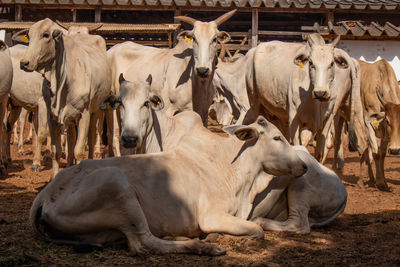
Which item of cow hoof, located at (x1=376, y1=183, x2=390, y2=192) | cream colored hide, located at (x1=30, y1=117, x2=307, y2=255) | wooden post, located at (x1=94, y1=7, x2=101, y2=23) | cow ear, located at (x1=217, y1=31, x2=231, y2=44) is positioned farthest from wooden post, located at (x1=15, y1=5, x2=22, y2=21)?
cream colored hide, located at (x1=30, y1=117, x2=307, y2=255)

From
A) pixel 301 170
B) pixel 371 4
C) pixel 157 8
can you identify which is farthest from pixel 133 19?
pixel 301 170

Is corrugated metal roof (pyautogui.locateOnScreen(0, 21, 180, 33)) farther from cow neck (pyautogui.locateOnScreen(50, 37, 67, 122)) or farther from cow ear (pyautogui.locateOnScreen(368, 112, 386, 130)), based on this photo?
cow ear (pyautogui.locateOnScreen(368, 112, 386, 130))

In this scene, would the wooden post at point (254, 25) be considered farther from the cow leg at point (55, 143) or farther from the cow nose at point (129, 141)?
the cow nose at point (129, 141)

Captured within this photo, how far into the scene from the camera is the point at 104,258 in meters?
4.83

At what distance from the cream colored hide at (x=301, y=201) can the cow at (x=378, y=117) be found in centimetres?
325

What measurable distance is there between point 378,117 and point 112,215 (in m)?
5.97

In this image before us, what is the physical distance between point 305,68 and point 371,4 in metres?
9.72

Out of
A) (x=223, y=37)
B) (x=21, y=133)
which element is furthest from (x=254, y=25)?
(x=223, y=37)

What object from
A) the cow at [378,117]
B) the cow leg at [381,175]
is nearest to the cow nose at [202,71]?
the cow at [378,117]

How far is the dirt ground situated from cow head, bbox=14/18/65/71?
6.67 feet

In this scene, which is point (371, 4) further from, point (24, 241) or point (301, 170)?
point (24, 241)

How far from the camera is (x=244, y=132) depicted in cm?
594

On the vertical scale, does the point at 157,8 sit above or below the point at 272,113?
above

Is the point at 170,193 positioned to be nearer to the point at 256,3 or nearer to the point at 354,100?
the point at 354,100
